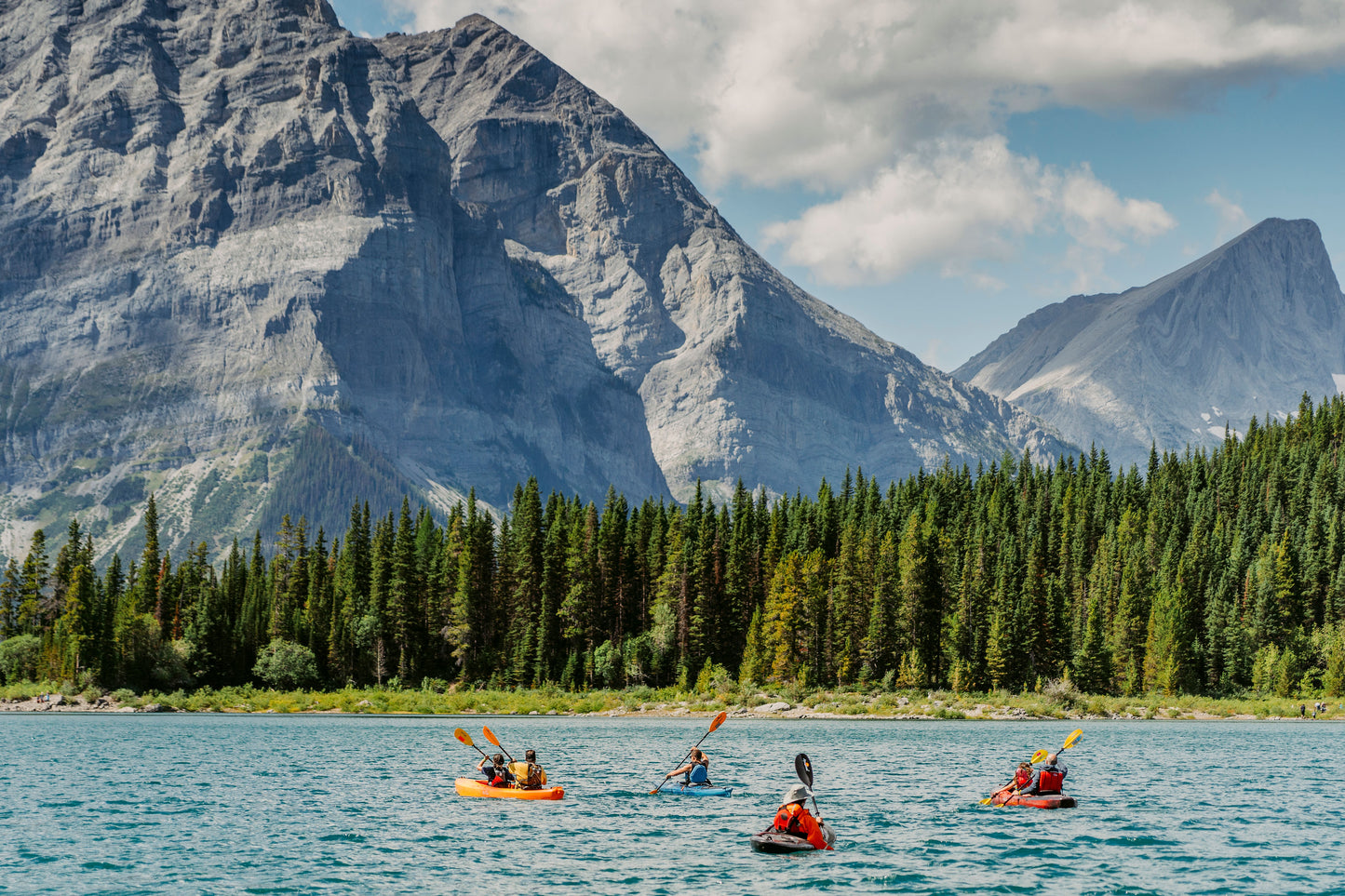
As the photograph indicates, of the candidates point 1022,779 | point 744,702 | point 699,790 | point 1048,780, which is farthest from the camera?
point 744,702

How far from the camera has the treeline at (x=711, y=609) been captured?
142000 mm

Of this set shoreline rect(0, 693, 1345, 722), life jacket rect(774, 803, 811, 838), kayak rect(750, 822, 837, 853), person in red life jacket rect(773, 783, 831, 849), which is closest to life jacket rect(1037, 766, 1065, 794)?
person in red life jacket rect(773, 783, 831, 849)

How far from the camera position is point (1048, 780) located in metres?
58.7

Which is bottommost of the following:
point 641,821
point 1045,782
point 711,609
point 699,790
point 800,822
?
point 641,821

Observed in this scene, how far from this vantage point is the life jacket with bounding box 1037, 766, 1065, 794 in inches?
2307

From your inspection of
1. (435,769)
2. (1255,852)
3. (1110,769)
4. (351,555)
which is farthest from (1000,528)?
(1255,852)

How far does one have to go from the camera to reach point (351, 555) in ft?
547

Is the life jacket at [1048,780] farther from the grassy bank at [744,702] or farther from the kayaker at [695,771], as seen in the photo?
the grassy bank at [744,702]

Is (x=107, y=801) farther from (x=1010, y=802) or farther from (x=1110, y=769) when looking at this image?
(x=1110, y=769)

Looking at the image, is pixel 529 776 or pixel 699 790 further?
pixel 699 790

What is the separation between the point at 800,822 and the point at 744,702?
86.7 meters

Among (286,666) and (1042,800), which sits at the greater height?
(286,666)

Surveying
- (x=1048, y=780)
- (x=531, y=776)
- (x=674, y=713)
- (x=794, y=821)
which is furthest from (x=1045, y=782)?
(x=674, y=713)

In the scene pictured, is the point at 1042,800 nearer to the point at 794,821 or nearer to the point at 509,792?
the point at 794,821
